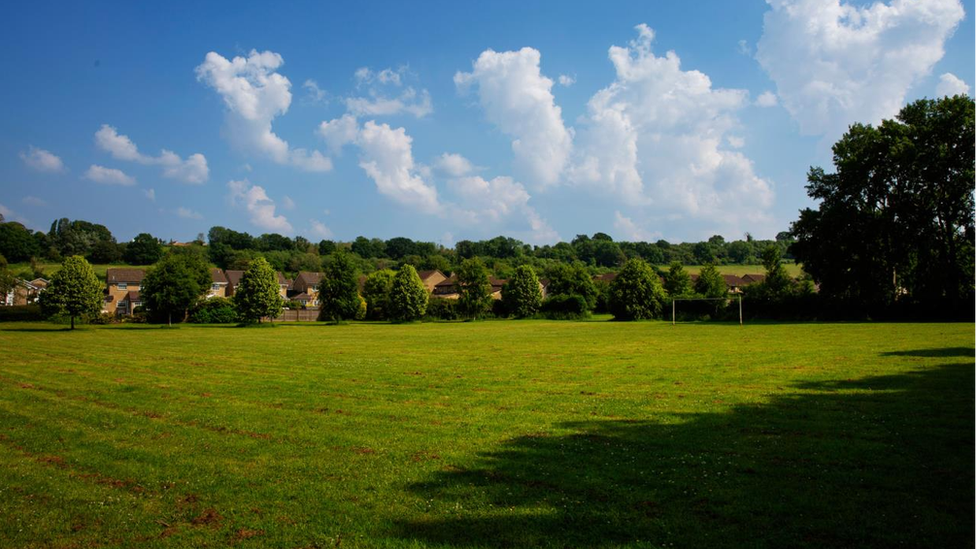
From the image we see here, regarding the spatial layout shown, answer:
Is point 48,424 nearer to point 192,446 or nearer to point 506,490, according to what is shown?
point 192,446

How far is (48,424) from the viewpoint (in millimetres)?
12484

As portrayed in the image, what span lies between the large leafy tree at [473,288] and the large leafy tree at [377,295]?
1342cm

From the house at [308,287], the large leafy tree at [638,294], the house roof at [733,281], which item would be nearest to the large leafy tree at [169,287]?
the house at [308,287]

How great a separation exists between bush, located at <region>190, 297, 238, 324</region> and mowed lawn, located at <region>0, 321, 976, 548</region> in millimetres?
64777

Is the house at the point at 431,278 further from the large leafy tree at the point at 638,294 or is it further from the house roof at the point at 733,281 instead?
the house roof at the point at 733,281

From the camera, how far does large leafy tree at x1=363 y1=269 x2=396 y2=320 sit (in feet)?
A: 300

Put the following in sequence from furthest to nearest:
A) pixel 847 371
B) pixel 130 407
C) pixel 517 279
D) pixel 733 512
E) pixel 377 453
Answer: pixel 517 279 < pixel 847 371 < pixel 130 407 < pixel 377 453 < pixel 733 512

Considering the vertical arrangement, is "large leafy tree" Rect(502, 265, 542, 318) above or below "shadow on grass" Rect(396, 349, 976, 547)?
above

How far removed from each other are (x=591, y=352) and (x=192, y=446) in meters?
22.0

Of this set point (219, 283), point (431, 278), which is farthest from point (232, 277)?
point (431, 278)

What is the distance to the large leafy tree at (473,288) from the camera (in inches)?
3391

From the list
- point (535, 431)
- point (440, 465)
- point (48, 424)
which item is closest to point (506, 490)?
point (440, 465)

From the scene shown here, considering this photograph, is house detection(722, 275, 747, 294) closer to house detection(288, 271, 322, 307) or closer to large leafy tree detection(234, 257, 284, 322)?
house detection(288, 271, 322, 307)

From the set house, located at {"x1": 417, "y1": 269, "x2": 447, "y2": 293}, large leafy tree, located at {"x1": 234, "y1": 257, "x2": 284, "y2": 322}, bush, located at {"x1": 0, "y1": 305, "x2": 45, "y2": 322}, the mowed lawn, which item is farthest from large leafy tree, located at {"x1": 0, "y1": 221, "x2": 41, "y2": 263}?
the mowed lawn
